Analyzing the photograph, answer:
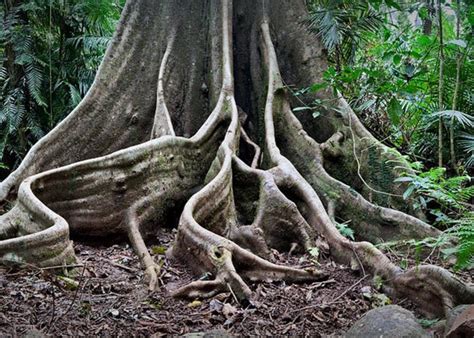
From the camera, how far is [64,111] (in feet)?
26.9

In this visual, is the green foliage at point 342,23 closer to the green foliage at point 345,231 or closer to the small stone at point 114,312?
the green foliage at point 345,231

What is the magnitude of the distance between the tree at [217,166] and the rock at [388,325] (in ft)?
1.78

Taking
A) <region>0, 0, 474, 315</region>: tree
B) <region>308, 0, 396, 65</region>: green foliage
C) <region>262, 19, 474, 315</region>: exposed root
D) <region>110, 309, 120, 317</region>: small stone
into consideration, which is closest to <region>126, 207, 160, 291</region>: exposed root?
<region>0, 0, 474, 315</region>: tree

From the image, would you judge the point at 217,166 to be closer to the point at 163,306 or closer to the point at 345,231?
the point at 345,231

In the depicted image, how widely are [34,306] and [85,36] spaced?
5859 millimetres

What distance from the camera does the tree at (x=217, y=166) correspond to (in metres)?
3.99

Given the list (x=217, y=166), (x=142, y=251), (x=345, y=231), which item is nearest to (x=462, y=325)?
(x=345, y=231)

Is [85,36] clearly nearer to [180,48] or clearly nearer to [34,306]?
[180,48]

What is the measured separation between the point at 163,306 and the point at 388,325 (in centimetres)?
152

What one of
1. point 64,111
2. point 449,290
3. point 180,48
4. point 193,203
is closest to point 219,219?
point 193,203

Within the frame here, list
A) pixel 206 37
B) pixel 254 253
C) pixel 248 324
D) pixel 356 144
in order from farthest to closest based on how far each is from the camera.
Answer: pixel 206 37 < pixel 356 144 < pixel 254 253 < pixel 248 324

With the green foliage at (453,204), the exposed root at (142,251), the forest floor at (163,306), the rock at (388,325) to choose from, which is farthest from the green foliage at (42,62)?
the rock at (388,325)

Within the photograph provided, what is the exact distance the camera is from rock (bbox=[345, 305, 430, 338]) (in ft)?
8.76

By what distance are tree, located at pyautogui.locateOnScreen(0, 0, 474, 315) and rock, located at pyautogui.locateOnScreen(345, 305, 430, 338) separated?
542mm
